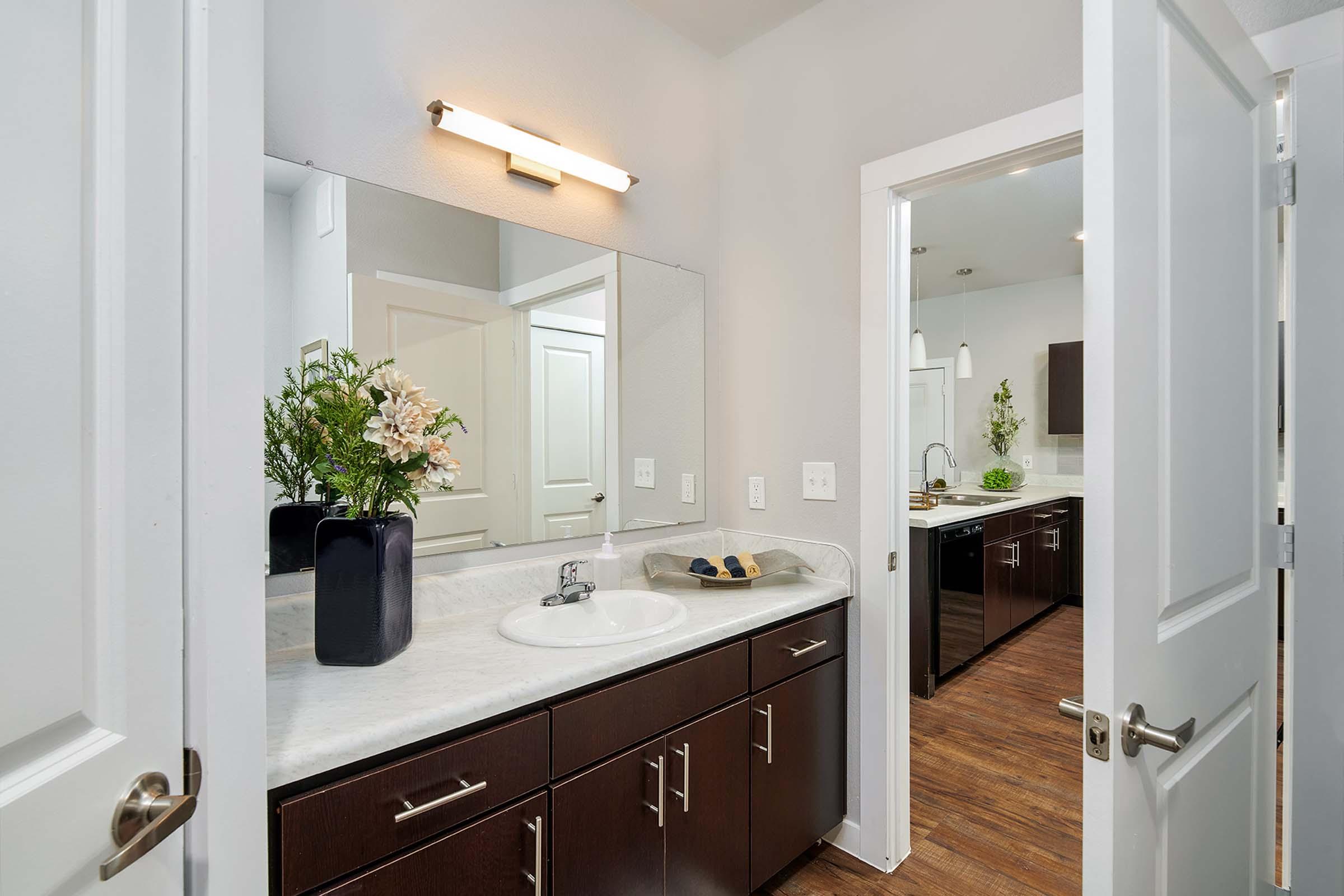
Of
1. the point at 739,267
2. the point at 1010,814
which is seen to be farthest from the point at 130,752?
the point at 1010,814

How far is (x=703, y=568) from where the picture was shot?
1.92m

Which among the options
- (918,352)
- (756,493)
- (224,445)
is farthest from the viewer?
(918,352)

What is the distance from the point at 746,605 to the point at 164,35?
59.7 inches

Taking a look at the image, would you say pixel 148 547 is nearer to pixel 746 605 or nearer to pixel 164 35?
pixel 164 35

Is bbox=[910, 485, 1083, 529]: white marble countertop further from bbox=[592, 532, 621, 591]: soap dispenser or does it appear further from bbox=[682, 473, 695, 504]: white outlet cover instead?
bbox=[592, 532, 621, 591]: soap dispenser

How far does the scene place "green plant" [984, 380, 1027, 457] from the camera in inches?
215

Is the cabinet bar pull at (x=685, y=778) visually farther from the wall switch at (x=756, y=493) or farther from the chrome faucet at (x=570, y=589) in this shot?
the wall switch at (x=756, y=493)

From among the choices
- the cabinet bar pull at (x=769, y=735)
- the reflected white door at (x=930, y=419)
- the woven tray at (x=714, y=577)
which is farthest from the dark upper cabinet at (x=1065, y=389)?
the cabinet bar pull at (x=769, y=735)

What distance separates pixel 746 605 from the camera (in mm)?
1680

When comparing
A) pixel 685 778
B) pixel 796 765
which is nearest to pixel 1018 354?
pixel 796 765

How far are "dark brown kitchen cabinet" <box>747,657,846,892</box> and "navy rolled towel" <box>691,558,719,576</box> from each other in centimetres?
37

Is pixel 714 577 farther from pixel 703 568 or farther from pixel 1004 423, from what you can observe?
pixel 1004 423

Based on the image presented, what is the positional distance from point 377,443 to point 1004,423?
5509mm

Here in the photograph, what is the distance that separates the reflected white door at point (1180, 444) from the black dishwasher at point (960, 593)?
76.1 inches
